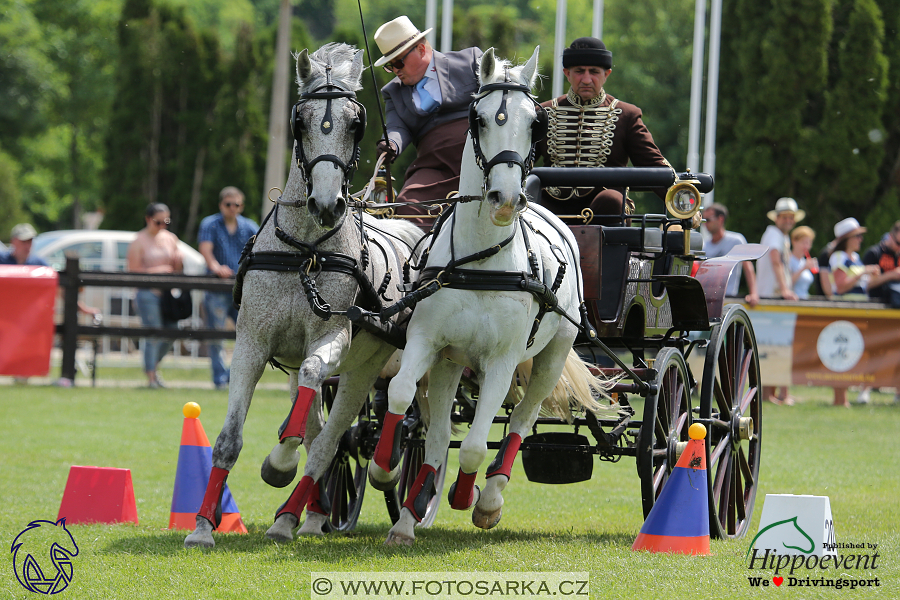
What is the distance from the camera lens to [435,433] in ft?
18.4

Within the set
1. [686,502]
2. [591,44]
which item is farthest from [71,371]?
[686,502]

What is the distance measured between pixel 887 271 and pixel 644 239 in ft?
30.2

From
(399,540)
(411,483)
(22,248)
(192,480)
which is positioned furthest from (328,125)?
(22,248)

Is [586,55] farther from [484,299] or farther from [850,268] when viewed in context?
[850,268]

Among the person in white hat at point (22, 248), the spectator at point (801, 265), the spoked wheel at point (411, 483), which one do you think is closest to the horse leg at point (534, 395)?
the spoked wheel at point (411, 483)

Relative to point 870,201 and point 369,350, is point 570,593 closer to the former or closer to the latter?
point 369,350

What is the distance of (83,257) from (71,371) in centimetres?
858

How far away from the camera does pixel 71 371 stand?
45.8 ft

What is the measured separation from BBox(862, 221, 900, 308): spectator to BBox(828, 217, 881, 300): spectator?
0.35ft

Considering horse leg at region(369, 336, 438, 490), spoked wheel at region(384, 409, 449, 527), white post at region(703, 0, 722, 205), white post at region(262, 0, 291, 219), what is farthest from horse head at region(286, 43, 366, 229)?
white post at region(262, 0, 291, 219)

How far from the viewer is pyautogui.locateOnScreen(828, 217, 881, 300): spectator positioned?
14.6 meters

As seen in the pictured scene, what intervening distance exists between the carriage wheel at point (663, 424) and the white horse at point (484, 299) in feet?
2.44

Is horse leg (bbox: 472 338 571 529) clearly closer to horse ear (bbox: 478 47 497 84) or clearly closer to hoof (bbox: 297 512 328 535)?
hoof (bbox: 297 512 328 535)

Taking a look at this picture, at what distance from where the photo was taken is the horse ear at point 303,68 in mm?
5168
